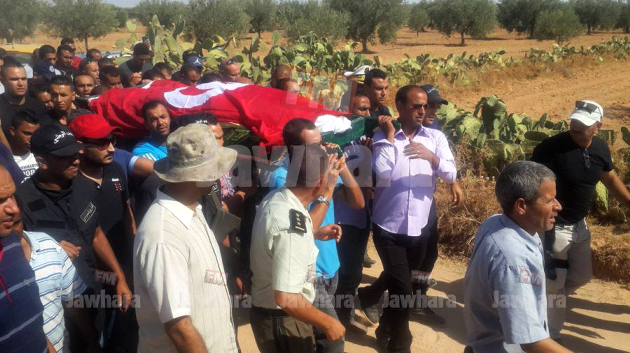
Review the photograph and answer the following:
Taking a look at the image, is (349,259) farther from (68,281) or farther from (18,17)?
(18,17)

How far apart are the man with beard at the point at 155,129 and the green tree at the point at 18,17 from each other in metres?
31.7

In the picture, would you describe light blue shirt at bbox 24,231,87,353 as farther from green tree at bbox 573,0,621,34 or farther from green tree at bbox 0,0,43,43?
green tree at bbox 573,0,621,34

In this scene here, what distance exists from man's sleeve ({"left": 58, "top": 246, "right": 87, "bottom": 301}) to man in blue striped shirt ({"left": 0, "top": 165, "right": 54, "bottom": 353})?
1.09 feet

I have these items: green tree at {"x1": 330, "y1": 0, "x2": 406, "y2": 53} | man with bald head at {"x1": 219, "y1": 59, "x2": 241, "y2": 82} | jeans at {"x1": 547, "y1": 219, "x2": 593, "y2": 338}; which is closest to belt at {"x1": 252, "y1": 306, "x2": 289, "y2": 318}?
jeans at {"x1": 547, "y1": 219, "x2": 593, "y2": 338}

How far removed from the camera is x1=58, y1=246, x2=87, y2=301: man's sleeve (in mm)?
2570

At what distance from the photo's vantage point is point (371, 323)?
15.0ft

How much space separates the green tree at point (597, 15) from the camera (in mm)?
50062

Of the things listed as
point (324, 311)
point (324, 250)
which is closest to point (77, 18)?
point (324, 250)

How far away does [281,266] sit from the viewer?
2.46 metres

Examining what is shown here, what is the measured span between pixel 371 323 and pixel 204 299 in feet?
8.39

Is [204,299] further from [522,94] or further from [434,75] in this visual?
[522,94]

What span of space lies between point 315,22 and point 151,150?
965 inches

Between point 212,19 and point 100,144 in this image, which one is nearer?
point 100,144

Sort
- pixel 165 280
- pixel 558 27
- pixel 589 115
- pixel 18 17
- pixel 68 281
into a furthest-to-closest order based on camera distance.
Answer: pixel 558 27
pixel 18 17
pixel 589 115
pixel 68 281
pixel 165 280
